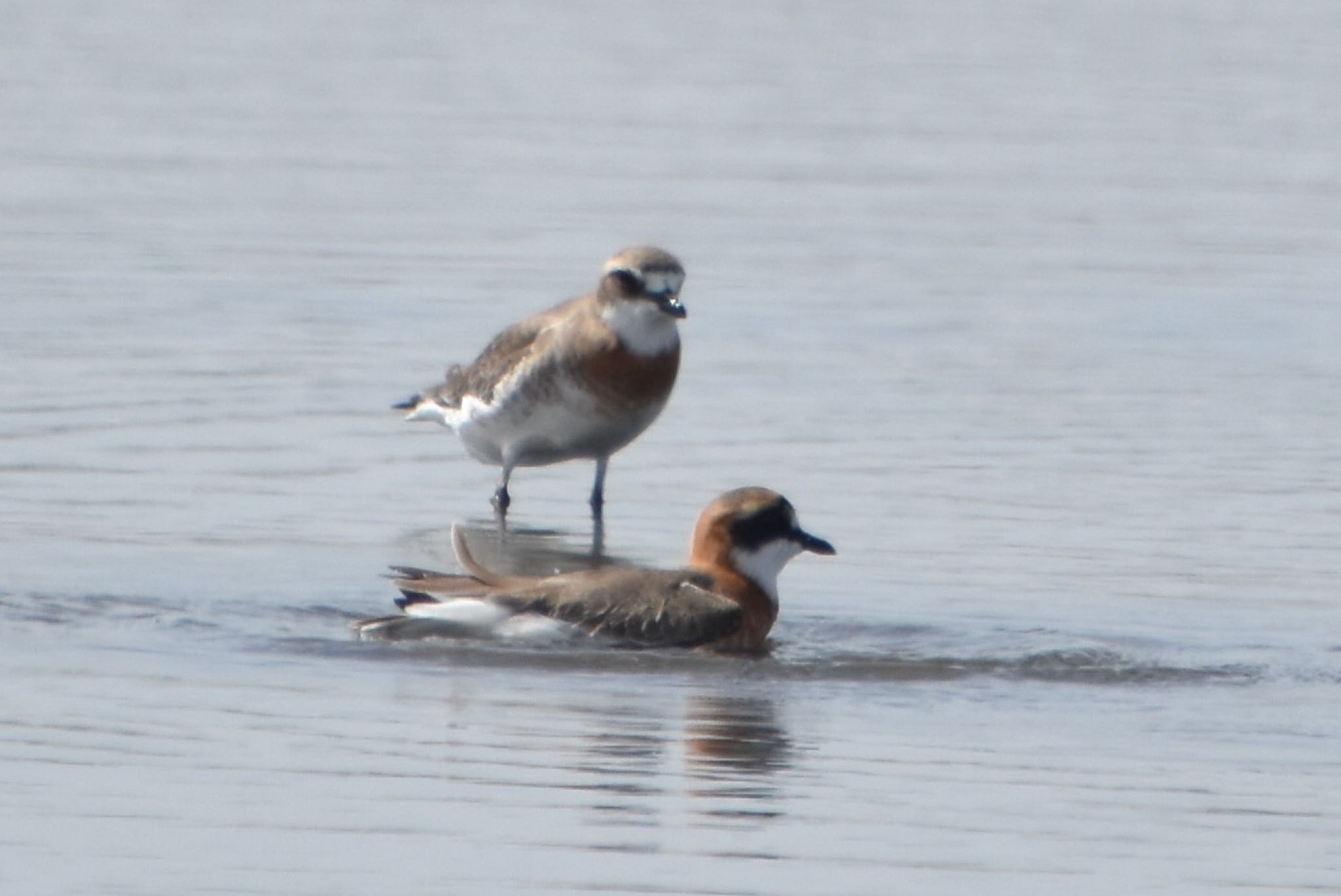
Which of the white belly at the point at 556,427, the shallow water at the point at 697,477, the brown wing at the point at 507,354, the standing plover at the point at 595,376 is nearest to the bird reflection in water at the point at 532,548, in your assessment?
the shallow water at the point at 697,477

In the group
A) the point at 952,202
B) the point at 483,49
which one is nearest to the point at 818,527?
the point at 952,202

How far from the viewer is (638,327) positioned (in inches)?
656

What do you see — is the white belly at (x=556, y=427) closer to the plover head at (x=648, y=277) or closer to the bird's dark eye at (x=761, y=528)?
the plover head at (x=648, y=277)

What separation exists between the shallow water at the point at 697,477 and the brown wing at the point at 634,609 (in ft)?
0.52

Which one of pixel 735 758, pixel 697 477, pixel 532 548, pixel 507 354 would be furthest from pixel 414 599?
pixel 697 477

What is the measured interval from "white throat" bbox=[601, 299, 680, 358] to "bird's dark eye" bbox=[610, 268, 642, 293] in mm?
67

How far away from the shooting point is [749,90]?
37.7 meters

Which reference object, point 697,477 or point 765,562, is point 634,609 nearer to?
point 765,562

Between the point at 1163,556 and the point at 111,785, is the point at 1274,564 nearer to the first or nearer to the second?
the point at 1163,556

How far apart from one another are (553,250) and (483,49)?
15.8m

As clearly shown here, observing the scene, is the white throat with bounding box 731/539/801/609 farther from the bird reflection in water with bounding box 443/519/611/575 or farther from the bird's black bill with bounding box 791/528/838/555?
the bird reflection in water with bounding box 443/519/611/575

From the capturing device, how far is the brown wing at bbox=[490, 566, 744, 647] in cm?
1260

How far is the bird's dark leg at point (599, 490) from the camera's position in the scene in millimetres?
16594

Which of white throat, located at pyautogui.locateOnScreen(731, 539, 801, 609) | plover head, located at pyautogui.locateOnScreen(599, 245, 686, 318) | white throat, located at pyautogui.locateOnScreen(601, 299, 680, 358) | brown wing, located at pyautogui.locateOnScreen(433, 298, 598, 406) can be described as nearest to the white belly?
brown wing, located at pyautogui.locateOnScreen(433, 298, 598, 406)
